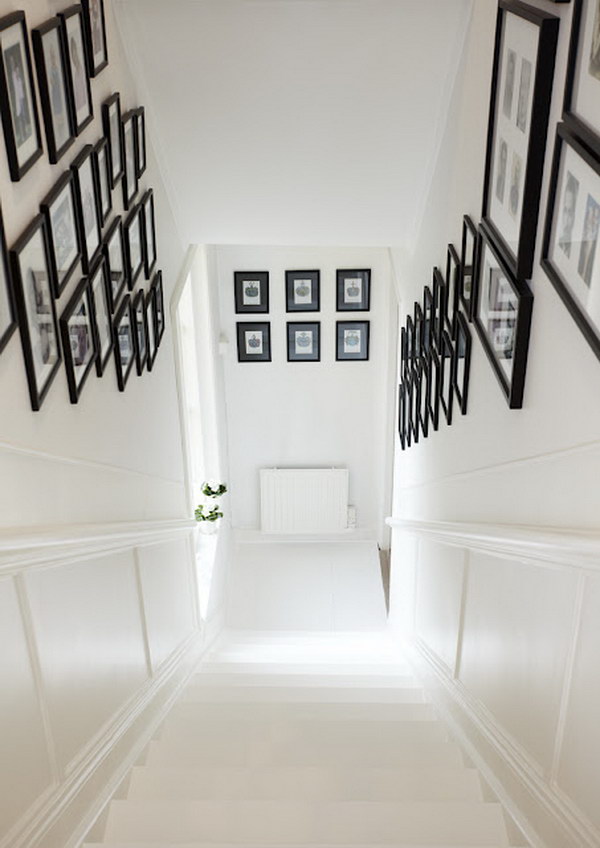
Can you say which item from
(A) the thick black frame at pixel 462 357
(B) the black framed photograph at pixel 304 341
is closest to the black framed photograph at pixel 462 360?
(A) the thick black frame at pixel 462 357

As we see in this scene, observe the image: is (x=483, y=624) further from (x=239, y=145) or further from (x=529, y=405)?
(x=239, y=145)

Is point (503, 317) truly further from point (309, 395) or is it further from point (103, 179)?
point (309, 395)

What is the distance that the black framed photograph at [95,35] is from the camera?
233cm

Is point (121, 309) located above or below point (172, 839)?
above

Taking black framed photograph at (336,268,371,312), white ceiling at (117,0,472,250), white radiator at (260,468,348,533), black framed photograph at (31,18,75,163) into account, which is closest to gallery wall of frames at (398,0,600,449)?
white ceiling at (117,0,472,250)

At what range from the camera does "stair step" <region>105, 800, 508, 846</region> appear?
6.11 ft

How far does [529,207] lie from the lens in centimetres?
189

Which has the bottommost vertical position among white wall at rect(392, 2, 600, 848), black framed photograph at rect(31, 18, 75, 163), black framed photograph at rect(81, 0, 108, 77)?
white wall at rect(392, 2, 600, 848)

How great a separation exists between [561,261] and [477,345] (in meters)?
0.98

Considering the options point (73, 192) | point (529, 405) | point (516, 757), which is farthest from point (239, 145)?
point (516, 757)

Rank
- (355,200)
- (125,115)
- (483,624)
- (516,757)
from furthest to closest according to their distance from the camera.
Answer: (355,200), (125,115), (483,624), (516,757)

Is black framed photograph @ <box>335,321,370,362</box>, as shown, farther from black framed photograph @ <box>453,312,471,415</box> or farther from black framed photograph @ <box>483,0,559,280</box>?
black framed photograph @ <box>483,0,559,280</box>

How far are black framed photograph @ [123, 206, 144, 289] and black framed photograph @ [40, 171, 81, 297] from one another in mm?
651

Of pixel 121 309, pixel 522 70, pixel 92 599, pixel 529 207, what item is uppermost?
pixel 522 70
